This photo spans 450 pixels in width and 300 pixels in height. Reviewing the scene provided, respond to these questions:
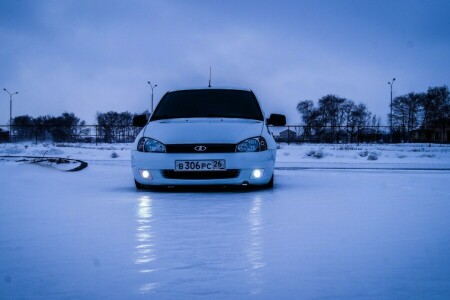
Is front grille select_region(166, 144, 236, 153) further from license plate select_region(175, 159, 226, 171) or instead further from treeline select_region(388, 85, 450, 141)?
treeline select_region(388, 85, 450, 141)

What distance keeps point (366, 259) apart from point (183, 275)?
923mm

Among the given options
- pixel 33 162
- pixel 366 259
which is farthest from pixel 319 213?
pixel 33 162

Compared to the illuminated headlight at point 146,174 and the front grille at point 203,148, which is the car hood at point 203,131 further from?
the illuminated headlight at point 146,174

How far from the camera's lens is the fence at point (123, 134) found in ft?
120

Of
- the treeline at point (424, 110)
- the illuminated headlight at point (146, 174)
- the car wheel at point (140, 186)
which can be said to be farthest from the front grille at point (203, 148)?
the treeline at point (424, 110)

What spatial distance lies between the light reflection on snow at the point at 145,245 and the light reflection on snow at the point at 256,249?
415mm

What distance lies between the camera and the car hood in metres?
5.26

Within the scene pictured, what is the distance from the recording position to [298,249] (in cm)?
241

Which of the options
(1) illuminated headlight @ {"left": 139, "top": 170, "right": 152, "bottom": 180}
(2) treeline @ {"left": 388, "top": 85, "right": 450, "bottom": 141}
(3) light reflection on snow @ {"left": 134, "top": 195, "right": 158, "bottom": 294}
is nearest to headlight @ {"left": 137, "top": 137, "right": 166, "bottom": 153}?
(1) illuminated headlight @ {"left": 139, "top": 170, "right": 152, "bottom": 180}

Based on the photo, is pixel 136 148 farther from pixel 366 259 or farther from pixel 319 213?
pixel 366 259

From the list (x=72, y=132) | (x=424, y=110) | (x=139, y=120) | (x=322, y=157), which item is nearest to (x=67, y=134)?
(x=72, y=132)

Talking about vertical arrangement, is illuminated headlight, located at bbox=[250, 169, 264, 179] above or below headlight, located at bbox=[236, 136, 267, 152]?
below

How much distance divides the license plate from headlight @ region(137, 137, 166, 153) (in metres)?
0.29

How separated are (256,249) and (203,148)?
9.36 ft
